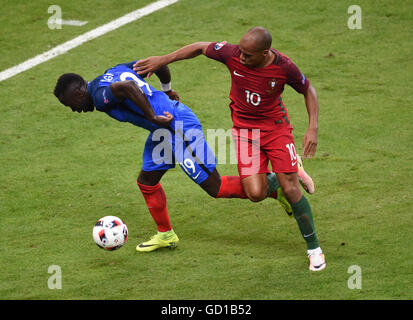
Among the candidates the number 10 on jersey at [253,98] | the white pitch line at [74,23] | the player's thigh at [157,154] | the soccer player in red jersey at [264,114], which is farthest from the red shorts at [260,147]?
the white pitch line at [74,23]

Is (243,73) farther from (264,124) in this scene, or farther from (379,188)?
(379,188)

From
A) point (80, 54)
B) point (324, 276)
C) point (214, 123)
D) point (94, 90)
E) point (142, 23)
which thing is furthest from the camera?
point (142, 23)

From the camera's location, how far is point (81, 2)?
14.4m

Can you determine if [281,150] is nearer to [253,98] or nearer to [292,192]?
[292,192]

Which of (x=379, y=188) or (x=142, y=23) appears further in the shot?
(x=142, y=23)

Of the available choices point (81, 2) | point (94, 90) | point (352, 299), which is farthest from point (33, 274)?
point (81, 2)

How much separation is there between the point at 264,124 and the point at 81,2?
8.31m

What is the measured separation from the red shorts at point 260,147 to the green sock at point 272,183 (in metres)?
0.18

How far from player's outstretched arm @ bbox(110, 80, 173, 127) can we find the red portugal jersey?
83 cm

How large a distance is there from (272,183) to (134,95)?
168 cm

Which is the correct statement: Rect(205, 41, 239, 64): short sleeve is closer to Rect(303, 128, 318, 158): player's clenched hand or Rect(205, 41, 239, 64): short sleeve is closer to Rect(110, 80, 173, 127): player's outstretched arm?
Rect(110, 80, 173, 127): player's outstretched arm

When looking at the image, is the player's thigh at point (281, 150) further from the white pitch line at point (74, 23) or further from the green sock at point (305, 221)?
the white pitch line at point (74, 23)

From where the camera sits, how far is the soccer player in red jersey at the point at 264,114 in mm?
6809

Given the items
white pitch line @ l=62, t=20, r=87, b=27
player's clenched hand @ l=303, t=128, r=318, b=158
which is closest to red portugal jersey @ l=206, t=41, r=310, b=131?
player's clenched hand @ l=303, t=128, r=318, b=158
